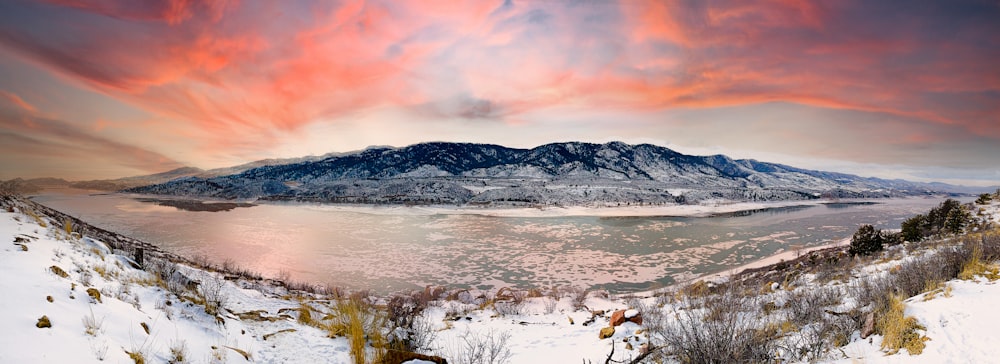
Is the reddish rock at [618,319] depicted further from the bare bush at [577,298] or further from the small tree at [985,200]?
the small tree at [985,200]

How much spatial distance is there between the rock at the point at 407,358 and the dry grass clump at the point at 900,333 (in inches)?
193

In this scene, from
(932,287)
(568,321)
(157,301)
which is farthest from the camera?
(568,321)

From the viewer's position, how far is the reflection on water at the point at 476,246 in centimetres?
1831

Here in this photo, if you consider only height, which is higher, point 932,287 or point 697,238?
point 932,287

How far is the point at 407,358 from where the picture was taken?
4.37 m

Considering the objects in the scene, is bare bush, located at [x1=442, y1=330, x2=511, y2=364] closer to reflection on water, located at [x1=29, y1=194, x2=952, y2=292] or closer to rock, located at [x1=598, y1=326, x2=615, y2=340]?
rock, located at [x1=598, y1=326, x2=615, y2=340]

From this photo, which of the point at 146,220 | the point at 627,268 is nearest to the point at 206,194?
the point at 146,220

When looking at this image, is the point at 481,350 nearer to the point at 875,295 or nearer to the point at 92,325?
the point at 92,325

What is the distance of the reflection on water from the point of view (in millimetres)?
18312

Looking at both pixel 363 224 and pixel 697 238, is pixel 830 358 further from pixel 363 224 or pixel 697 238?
pixel 363 224

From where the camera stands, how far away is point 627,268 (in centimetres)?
1997

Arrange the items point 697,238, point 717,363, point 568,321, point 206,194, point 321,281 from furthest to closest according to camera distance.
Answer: point 206,194 < point 697,238 < point 321,281 < point 568,321 < point 717,363

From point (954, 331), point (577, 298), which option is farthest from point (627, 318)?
point (577, 298)

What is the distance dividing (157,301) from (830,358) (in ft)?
27.7
